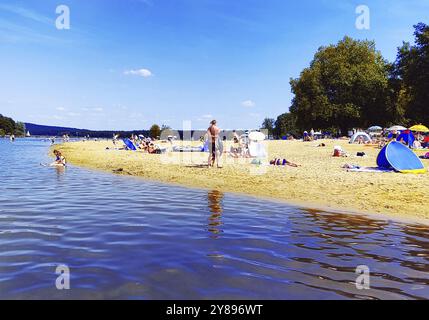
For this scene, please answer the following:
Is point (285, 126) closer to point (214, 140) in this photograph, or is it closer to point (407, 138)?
point (407, 138)

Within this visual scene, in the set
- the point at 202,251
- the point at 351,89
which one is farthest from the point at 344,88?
the point at 202,251

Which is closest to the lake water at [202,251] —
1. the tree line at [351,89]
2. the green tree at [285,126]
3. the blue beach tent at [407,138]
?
the blue beach tent at [407,138]

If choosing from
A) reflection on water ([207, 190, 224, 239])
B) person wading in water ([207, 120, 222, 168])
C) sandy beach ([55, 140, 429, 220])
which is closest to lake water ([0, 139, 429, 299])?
reflection on water ([207, 190, 224, 239])

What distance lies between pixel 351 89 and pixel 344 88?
1.20 meters

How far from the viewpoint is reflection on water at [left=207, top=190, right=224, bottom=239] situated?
828 centimetres

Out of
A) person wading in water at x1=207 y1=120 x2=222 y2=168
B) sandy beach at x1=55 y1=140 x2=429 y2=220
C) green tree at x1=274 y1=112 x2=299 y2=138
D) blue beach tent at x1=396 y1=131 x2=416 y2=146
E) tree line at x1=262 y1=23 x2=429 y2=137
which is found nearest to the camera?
sandy beach at x1=55 y1=140 x2=429 y2=220

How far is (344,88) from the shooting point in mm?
60625

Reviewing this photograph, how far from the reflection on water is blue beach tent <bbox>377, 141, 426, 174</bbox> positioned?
31.0 feet

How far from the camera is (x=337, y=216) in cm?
1026

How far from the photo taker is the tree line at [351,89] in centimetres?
5927

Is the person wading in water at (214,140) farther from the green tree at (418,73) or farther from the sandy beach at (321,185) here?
the green tree at (418,73)

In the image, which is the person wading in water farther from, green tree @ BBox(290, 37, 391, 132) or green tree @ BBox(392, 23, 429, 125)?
green tree @ BBox(290, 37, 391, 132)


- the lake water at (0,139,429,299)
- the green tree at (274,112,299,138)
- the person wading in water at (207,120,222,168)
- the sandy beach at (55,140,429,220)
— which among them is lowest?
the lake water at (0,139,429,299)

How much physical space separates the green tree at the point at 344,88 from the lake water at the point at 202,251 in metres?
53.5
